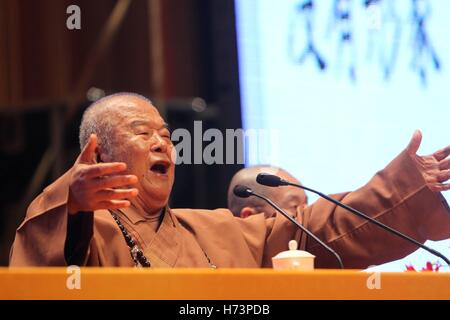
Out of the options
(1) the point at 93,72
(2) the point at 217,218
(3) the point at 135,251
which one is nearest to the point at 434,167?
(2) the point at 217,218

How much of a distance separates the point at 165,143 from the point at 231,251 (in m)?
0.35

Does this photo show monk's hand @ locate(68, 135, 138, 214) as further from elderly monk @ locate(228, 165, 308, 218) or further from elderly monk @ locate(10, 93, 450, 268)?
elderly monk @ locate(228, 165, 308, 218)

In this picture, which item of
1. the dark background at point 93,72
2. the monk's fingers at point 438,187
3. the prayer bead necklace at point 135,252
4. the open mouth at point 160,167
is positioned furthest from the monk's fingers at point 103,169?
the dark background at point 93,72

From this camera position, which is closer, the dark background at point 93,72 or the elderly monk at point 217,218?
the elderly monk at point 217,218

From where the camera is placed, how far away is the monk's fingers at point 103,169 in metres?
2.07

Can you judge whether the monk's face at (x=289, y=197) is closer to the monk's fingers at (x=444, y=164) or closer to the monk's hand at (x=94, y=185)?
the monk's fingers at (x=444, y=164)

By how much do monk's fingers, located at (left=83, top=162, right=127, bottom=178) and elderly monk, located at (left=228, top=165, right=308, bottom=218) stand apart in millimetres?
1076

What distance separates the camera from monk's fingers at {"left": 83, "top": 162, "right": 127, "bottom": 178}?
2.07 meters

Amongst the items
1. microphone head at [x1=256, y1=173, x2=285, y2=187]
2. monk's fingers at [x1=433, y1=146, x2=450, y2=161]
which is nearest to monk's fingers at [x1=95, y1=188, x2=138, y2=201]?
microphone head at [x1=256, y1=173, x2=285, y2=187]

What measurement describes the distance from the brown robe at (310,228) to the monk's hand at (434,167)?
2 cm

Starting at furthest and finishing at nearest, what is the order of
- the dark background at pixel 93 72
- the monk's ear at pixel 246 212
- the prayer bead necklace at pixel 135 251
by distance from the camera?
the dark background at pixel 93 72
the monk's ear at pixel 246 212
the prayer bead necklace at pixel 135 251

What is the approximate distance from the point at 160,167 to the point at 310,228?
481 mm

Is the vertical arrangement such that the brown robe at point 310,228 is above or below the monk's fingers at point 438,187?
below
